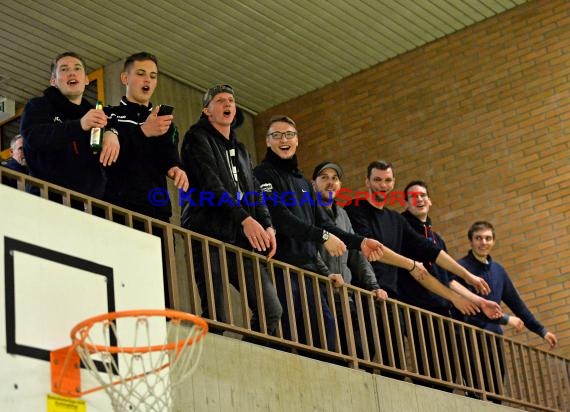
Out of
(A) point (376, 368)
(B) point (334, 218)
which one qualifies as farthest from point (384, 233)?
(A) point (376, 368)

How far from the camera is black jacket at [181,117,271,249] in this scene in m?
6.34

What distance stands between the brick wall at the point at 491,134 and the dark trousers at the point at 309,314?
14.2 feet

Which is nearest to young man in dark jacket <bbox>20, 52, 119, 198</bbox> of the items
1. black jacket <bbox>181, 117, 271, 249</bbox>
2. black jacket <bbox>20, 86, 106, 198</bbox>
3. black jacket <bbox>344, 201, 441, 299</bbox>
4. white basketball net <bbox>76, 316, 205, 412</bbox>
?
black jacket <bbox>20, 86, 106, 198</bbox>

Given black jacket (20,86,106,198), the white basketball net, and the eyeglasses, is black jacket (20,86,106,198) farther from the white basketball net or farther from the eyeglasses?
the eyeglasses

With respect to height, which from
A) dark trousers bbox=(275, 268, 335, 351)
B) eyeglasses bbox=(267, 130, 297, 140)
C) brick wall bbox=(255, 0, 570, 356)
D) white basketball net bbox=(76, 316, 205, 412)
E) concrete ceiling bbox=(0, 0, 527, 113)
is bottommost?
white basketball net bbox=(76, 316, 205, 412)

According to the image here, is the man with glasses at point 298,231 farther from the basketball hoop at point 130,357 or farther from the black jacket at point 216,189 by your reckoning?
the basketball hoop at point 130,357

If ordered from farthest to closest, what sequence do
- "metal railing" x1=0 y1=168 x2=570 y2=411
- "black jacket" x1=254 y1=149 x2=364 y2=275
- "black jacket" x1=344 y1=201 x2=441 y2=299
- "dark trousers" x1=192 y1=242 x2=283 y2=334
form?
"black jacket" x1=344 y1=201 x2=441 y2=299 < "black jacket" x1=254 y1=149 x2=364 y2=275 < "dark trousers" x1=192 y1=242 x2=283 y2=334 < "metal railing" x1=0 y1=168 x2=570 y2=411

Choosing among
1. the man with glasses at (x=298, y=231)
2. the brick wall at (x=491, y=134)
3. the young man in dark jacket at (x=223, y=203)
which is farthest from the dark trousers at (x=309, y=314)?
the brick wall at (x=491, y=134)

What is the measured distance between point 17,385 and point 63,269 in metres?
0.62

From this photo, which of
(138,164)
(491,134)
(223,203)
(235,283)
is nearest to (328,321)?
(235,283)

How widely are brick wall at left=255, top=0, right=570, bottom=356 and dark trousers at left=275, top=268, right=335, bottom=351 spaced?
4.33 metres

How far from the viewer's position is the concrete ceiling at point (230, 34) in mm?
10922

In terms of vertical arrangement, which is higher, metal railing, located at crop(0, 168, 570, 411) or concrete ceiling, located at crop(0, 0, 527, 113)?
concrete ceiling, located at crop(0, 0, 527, 113)

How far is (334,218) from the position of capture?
7.62 metres
